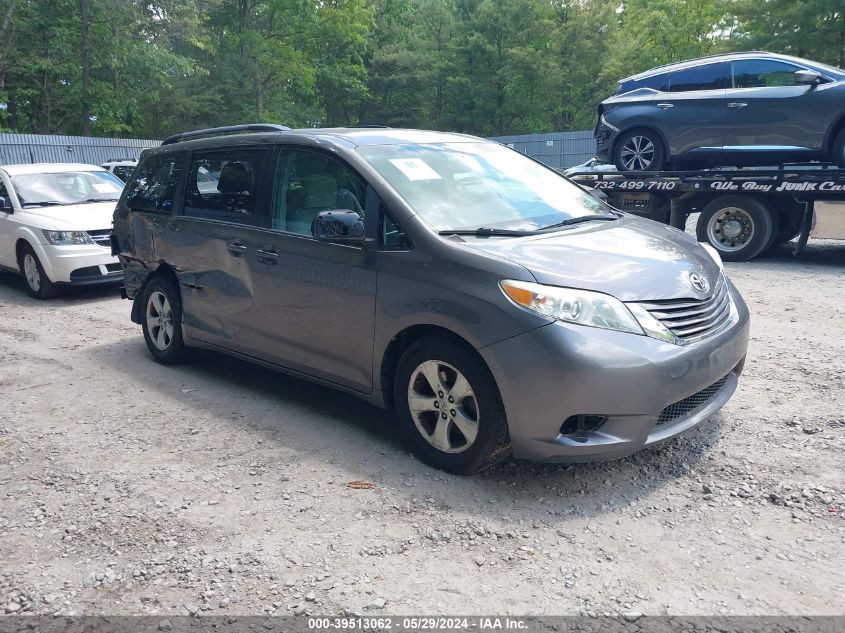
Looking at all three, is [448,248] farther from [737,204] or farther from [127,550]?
[737,204]

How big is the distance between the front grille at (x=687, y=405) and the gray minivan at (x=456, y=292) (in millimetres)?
11

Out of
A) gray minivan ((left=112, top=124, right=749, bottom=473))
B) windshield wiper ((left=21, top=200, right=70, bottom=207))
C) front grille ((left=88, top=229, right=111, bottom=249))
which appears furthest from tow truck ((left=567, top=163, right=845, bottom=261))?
windshield wiper ((left=21, top=200, right=70, bottom=207))

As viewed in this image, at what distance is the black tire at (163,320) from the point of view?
5.66 m

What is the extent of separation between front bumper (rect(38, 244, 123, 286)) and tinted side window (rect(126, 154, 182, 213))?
119 inches

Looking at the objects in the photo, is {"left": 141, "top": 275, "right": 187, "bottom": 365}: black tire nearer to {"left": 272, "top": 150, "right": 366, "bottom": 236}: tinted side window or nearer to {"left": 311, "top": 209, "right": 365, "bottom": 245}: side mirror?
{"left": 272, "top": 150, "right": 366, "bottom": 236}: tinted side window

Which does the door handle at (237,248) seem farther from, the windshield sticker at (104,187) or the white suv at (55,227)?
the windshield sticker at (104,187)

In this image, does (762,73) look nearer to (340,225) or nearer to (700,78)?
(700,78)

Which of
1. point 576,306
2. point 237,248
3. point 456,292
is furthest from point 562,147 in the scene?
point 576,306

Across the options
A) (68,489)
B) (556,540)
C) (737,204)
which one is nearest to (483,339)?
(556,540)

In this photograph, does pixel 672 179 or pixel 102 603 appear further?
pixel 672 179

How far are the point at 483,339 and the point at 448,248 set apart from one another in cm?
56

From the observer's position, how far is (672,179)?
1027cm

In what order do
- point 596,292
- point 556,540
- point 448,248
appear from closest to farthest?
1. point 556,540
2. point 596,292
3. point 448,248

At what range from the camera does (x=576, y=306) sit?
3.31 metres
